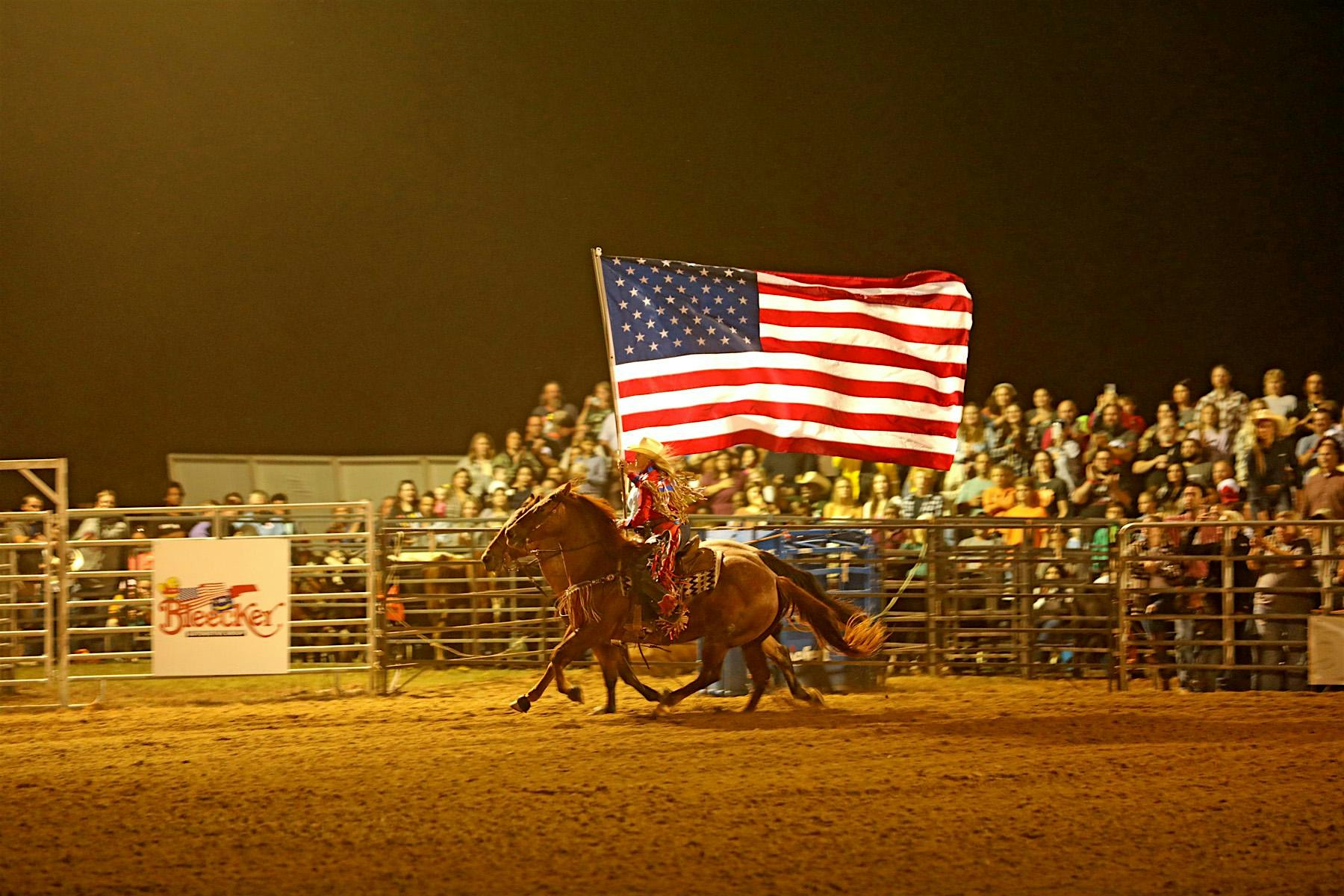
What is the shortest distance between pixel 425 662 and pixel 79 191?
11.1m

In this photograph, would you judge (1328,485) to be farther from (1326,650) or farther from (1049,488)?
(1049,488)

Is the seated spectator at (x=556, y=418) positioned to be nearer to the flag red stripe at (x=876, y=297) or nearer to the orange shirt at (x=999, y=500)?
the orange shirt at (x=999, y=500)

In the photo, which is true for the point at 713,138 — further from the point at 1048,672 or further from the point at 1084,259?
the point at 1048,672

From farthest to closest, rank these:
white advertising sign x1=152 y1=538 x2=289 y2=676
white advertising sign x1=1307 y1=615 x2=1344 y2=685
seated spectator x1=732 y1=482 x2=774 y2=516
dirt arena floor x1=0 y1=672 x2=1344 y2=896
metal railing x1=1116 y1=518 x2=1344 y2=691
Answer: seated spectator x1=732 y1=482 x2=774 y2=516 → metal railing x1=1116 y1=518 x2=1344 y2=691 → white advertising sign x1=152 y1=538 x2=289 y2=676 → white advertising sign x1=1307 y1=615 x2=1344 y2=685 → dirt arena floor x1=0 y1=672 x2=1344 y2=896

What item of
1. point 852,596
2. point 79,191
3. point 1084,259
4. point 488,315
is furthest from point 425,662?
point 79,191

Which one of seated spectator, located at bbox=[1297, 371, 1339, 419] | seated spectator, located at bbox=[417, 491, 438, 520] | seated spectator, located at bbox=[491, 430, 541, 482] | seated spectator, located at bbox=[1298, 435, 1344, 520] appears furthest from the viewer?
seated spectator, located at bbox=[491, 430, 541, 482]

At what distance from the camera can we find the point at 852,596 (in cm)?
1123

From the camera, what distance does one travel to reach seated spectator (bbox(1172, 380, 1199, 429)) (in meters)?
12.0

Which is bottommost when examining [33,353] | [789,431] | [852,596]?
[852,596]

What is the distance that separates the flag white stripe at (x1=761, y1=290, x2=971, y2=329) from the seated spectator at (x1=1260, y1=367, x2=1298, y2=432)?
3.97 m

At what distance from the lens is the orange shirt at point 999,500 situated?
477 inches

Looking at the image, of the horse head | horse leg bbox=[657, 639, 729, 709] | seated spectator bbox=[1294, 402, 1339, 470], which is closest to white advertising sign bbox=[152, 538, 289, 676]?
the horse head

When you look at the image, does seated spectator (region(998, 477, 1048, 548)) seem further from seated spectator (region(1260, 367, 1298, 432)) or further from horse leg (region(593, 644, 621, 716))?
horse leg (region(593, 644, 621, 716))

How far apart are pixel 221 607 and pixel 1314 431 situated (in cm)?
955
